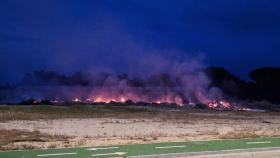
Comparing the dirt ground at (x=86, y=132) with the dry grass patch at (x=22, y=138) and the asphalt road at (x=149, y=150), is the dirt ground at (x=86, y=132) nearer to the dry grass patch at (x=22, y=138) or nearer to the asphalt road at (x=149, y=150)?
the dry grass patch at (x=22, y=138)

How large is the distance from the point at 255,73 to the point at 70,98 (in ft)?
106

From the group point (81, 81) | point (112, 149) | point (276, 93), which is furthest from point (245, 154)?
point (276, 93)

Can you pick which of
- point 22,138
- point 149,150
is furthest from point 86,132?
point 149,150

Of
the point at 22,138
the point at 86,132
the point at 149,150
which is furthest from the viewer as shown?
the point at 86,132

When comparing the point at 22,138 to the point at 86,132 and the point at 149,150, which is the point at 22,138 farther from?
the point at 149,150

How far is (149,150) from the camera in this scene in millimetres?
13945

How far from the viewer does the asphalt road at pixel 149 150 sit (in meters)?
12.9

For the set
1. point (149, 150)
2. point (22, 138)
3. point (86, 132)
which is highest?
point (86, 132)

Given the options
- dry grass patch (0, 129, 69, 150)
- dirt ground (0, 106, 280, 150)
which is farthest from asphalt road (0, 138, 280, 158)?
dry grass patch (0, 129, 69, 150)

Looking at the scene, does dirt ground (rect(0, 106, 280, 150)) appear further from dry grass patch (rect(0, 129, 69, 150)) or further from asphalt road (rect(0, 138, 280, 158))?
asphalt road (rect(0, 138, 280, 158))

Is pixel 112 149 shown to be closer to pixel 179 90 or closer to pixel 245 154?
pixel 245 154

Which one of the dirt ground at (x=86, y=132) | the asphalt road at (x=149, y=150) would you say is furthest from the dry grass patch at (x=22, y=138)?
the asphalt road at (x=149, y=150)

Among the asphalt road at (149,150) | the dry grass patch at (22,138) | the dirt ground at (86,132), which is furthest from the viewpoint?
the dirt ground at (86,132)

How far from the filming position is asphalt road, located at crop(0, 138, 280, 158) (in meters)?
12.9
